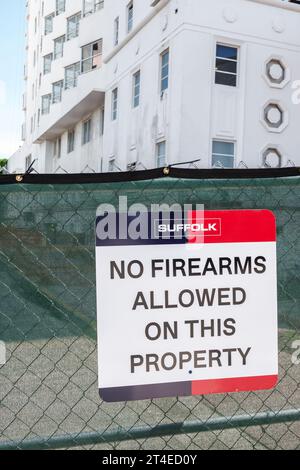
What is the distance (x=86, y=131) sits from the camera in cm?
2741

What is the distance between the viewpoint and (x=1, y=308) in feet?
7.30

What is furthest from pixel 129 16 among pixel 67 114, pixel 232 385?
pixel 232 385

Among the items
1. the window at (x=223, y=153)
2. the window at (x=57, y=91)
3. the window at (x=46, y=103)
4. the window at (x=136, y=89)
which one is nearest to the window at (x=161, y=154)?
the window at (x=223, y=153)

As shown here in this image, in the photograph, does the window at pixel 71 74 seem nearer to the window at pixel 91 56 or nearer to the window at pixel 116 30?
the window at pixel 91 56

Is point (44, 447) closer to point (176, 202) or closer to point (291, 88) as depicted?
point (176, 202)

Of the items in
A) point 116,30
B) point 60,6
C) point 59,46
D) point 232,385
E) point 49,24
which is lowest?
point 232,385

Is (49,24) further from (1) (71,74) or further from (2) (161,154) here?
(2) (161,154)

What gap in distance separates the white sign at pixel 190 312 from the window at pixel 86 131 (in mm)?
25104

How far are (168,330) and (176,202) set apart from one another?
0.59m

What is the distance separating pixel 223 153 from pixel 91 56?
1214 centimetres

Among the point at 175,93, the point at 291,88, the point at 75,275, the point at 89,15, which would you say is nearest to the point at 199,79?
the point at 175,93

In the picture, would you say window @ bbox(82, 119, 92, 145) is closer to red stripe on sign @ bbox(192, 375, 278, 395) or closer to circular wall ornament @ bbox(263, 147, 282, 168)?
circular wall ornament @ bbox(263, 147, 282, 168)

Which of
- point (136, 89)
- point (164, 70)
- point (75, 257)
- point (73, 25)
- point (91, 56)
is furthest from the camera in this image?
point (73, 25)

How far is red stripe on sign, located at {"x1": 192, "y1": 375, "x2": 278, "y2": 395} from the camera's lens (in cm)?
225
